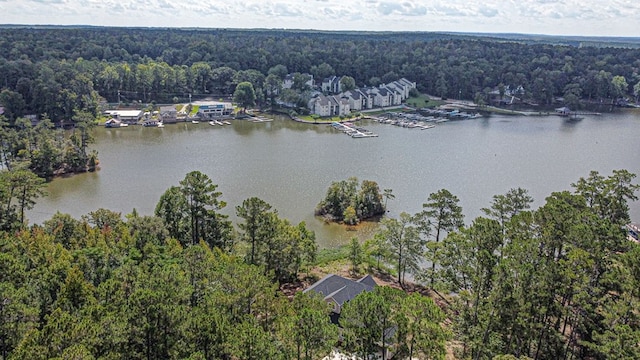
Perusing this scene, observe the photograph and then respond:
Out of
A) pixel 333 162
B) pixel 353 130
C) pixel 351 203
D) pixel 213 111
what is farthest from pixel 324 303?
pixel 213 111

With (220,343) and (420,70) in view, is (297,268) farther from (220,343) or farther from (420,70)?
(420,70)

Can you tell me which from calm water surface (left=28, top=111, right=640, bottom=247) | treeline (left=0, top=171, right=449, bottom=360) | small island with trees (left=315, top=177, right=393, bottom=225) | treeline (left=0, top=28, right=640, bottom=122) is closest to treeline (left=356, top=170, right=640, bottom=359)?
treeline (left=0, top=171, right=449, bottom=360)

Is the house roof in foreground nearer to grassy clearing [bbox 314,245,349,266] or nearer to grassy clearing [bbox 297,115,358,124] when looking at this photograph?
grassy clearing [bbox 314,245,349,266]

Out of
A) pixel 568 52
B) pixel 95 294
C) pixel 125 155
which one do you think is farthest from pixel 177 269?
pixel 568 52

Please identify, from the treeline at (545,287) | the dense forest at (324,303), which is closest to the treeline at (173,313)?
the dense forest at (324,303)

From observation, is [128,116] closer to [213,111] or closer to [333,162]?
[213,111]

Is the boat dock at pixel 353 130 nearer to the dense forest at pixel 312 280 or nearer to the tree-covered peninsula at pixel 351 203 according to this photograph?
the dense forest at pixel 312 280
